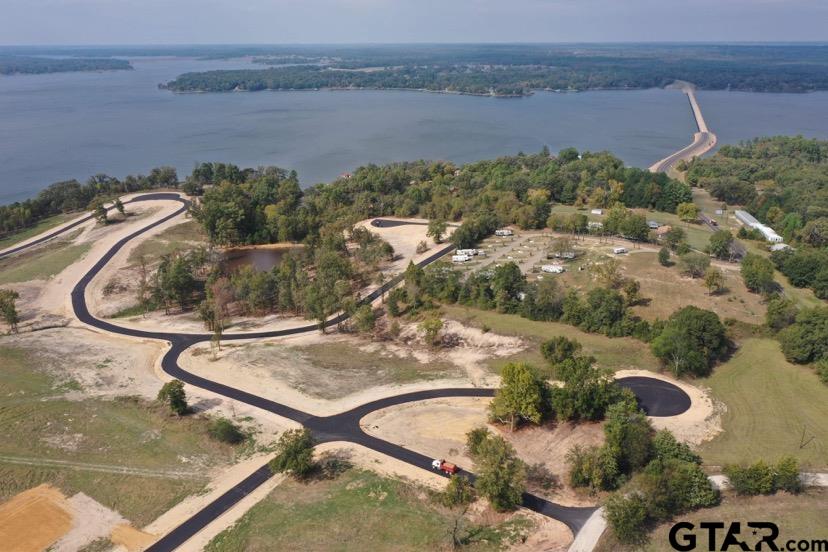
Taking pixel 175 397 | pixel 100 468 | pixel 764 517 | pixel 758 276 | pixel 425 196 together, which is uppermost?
pixel 425 196

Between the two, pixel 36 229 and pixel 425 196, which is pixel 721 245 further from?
pixel 36 229

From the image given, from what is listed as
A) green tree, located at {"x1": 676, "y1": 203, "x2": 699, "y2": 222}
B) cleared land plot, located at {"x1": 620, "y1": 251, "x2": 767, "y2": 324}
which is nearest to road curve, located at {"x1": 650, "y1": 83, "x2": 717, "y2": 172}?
green tree, located at {"x1": 676, "y1": 203, "x2": 699, "y2": 222}

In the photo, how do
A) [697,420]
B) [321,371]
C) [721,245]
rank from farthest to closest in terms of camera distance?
[721,245] < [321,371] < [697,420]

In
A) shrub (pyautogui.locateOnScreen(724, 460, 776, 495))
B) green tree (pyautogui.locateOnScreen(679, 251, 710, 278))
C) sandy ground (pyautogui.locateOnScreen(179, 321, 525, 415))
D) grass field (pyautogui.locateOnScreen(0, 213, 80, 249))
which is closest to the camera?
shrub (pyautogui.locateOnScreen(724, 460, 776, 495))

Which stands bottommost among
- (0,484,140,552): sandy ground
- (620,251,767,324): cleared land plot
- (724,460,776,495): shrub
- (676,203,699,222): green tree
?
(0,484,140,552): sandy ground

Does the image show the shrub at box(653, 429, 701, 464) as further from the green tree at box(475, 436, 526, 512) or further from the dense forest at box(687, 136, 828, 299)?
the dense forest at box(687, 136, 828, 299)

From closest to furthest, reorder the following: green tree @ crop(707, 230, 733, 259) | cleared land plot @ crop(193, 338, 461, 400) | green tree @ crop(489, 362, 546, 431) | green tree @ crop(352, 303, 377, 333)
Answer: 1. green tree @ crop(489, 362, 546, 431)
2. cleared land plot @ crop(193, 338, 461, 400)
3. green tree @ crop(352, 303, 377, 333)
4. green tree @ crop(707, 230, 733, 259)

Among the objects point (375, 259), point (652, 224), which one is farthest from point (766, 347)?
point (375, 259)

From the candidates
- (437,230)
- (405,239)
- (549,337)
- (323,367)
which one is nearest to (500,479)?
(549,337)
